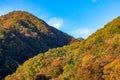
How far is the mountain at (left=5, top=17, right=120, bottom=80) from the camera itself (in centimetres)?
7625

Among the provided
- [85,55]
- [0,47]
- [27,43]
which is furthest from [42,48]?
[85,55]

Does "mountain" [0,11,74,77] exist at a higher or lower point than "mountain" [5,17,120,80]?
higher

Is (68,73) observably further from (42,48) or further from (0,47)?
(42,48)

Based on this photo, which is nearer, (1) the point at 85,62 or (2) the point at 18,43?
(1) the point at 85,62

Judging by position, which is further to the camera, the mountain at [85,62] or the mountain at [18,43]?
the mountain at [18,43]

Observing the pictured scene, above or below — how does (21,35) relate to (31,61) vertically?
above

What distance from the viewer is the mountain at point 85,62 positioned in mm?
76250

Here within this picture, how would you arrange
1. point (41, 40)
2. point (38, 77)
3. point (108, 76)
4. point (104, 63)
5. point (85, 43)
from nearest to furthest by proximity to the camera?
1. point (108, 76)
2. point (104, 63)
3. point (38, 77)
4. point (85, 43)
5. point (41, 40)

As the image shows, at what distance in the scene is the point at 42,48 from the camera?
177 m

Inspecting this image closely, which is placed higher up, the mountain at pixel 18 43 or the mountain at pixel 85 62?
the mountain at pixel 18 43

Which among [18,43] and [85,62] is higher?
[18,43]

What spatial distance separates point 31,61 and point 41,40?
78.3 meters

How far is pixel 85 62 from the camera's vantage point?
85.1 metres

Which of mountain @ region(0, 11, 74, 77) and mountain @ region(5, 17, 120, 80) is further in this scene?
mountain @ region(0, 11, 74, 77)
